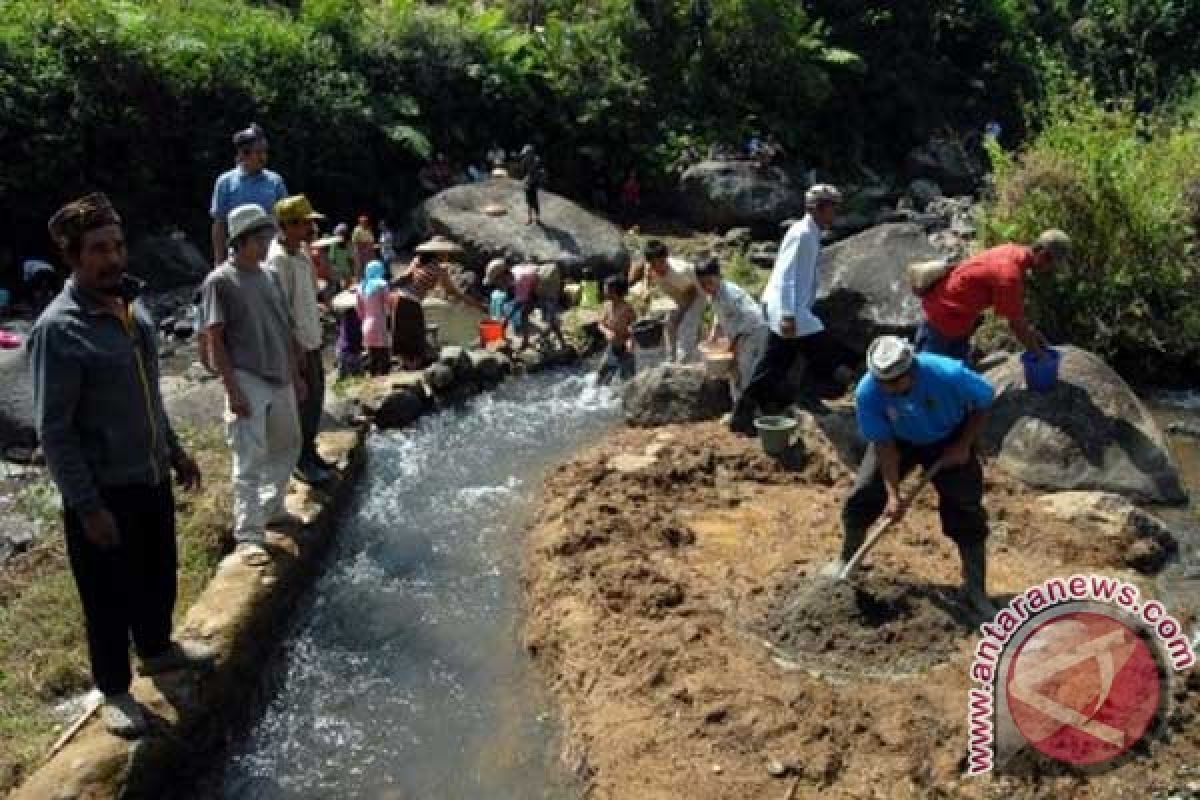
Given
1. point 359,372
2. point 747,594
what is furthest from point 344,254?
point 747,594

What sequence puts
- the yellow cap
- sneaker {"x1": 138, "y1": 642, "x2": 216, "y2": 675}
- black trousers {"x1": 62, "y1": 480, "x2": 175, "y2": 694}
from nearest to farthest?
black trousers {"x1": 62, "y1": 480, "x2": 175, "y2": 694} < sneaker {"x1": 138, "y1": 642, "x2": 216, "y2": 675} < the yellow cap

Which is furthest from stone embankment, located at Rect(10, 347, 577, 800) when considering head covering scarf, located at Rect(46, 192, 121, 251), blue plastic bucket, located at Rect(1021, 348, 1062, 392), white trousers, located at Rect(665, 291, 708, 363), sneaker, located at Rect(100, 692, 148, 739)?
blue plastic bucket, located at Rect(1021, 348, 1062, 392)

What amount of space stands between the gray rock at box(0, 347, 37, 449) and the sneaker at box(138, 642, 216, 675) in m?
4.66

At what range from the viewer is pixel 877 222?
2005 centimetres

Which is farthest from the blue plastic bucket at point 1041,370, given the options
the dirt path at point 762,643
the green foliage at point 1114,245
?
the green foliage at point 1114,245

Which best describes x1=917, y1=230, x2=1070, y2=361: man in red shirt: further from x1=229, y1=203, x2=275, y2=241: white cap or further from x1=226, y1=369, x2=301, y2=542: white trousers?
x1=229, y1=203, x2=275, y2=241: white cap

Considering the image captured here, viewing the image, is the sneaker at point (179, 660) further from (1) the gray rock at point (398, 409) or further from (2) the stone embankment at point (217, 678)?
(1) the gray rock at point (398, 409)

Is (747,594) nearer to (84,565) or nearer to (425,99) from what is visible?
(84,565)

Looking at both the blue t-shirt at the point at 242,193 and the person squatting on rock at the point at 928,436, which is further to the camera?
the blue t-shirt at the point at 242,193

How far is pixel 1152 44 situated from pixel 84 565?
28.4m

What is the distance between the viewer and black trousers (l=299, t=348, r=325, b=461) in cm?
697

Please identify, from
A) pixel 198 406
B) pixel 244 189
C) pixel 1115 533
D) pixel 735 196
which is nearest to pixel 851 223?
pixel 735 196

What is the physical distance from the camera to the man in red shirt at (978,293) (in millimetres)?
7375

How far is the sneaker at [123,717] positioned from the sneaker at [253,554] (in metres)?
1.51
